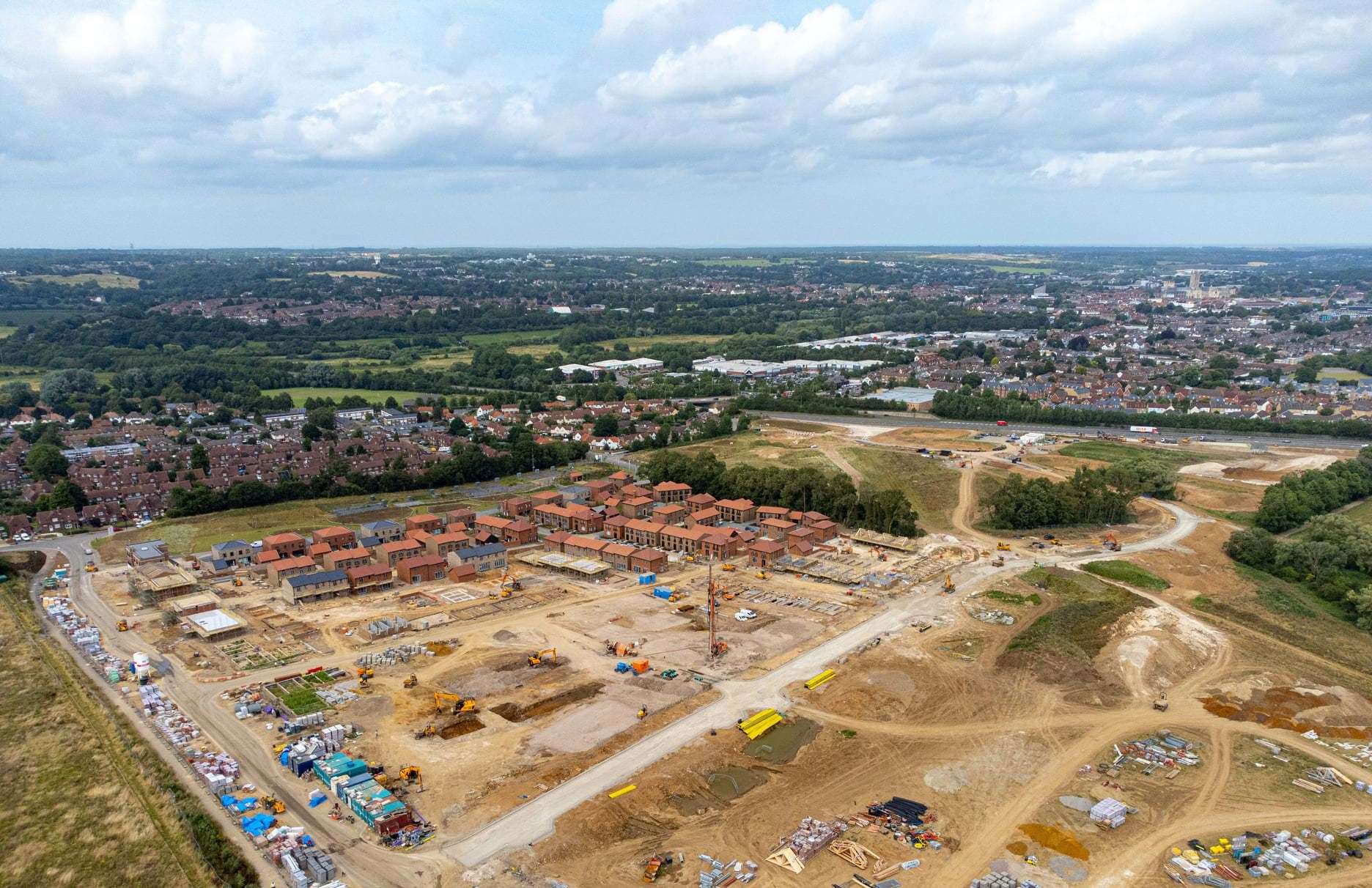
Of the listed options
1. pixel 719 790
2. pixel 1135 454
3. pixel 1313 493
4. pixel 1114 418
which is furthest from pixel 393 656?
pixel 1114 418

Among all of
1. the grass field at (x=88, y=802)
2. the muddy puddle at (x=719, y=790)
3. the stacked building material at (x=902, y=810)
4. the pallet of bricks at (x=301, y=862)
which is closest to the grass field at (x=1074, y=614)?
the stacked building material at (x=902, y=810)

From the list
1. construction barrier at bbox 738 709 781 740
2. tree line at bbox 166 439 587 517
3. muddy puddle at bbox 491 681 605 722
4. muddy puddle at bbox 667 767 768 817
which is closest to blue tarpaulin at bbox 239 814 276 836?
muddy puddle at bbox 491 681 605 722

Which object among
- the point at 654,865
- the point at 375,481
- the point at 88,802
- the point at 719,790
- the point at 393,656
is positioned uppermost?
the point at 654,865

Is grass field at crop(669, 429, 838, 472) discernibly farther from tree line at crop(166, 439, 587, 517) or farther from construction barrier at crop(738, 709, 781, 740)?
construction barrier at crop(738, 709, 781, 740)

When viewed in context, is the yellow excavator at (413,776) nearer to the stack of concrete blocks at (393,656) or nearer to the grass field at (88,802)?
the grass field at (88,802)

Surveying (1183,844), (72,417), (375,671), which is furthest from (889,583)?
(72,417)

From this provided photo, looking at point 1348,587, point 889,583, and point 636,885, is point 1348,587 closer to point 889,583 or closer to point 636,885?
point 889,583

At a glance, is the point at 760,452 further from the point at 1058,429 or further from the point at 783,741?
the point at 783,741
